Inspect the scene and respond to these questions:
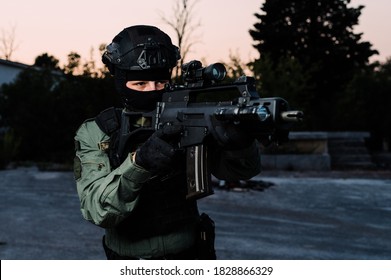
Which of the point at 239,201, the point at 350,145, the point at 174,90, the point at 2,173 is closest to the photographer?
the point at 174,90

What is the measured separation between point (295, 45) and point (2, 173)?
17249 millimetres

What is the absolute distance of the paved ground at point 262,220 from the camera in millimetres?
6633

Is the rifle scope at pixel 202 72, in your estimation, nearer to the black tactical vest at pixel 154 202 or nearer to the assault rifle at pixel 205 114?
the assault rifle at pixel 205 114

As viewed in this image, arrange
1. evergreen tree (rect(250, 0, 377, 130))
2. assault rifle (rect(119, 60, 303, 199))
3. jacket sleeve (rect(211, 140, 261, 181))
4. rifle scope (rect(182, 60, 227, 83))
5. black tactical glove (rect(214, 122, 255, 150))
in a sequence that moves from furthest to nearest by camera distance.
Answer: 1. evergreen tree (rect(250, 0, 377, 130))
2. jacket sleeve (rect(211, 140, 261, 181))
3. rifle scope (rect(182, 60, 227, 83))
4. black tactical glove (rect(214, 122, 255, 150))
5. assault rifle (rect(119, 60, 303, 199))

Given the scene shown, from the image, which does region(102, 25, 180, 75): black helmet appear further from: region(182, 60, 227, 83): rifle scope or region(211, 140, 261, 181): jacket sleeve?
region(211, 140, 261, 181): jacket sleeve

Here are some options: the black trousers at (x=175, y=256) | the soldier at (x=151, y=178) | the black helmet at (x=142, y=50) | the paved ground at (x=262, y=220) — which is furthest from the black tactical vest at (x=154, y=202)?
the paved ground at (x=262, y=220)

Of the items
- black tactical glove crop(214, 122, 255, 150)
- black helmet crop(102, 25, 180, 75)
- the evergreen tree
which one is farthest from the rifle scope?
the evergreen tree

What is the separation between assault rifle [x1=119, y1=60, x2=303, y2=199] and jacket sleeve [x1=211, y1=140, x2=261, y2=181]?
0.26 m

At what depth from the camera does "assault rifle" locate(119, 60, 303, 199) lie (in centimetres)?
207

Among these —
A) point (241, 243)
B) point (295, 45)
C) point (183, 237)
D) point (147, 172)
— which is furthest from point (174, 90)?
point (295, 45)

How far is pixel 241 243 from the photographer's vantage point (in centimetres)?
695

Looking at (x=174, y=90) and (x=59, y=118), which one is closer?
(x=174, y=90)

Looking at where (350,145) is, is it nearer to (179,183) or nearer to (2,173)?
(2,173)

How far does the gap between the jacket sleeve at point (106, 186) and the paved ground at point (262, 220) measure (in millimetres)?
3994
